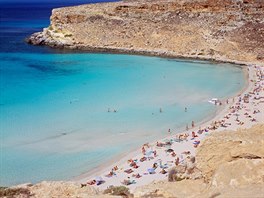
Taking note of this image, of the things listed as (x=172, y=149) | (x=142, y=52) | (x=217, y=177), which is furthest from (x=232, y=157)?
(x=142, y=52)

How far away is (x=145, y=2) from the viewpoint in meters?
55.0

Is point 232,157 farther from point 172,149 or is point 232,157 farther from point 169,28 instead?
point 169,28

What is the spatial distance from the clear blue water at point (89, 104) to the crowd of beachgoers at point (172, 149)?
1.06 meters

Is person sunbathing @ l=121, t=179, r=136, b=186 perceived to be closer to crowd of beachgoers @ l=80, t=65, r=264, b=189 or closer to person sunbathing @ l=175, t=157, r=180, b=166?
crowd of beachgoers @ l=80, t=65, r=264, b=189

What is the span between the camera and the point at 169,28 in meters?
50.2

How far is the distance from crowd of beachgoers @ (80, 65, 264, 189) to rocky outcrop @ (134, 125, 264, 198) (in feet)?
8.48

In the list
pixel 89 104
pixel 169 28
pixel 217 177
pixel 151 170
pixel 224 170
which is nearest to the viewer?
pixel 217 177

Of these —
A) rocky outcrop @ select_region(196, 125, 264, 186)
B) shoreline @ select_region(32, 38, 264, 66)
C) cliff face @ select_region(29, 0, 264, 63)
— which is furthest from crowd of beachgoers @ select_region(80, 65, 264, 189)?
cliff face @ select_region(29, 0, 264, 63)

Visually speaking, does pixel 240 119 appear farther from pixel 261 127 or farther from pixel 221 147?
pixel 221 147

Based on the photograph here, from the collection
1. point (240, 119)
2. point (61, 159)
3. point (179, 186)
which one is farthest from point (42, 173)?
point (240, 119)

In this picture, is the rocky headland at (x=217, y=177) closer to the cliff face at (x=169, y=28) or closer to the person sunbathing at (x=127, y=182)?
the person sunbathing at (x=127, y=182)

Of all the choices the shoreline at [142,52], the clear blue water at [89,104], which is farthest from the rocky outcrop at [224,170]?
the shoreline at [142,52]

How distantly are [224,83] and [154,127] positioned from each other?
12847 millimetres

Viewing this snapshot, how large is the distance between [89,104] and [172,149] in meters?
9.89
